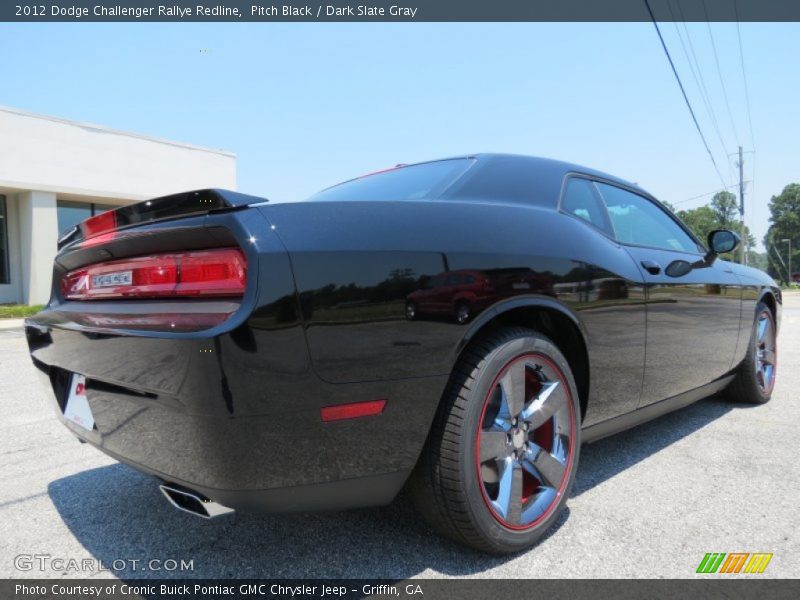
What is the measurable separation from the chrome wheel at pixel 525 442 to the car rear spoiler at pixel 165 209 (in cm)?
99

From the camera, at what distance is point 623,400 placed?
237 cm

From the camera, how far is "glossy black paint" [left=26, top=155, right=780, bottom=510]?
1353mm

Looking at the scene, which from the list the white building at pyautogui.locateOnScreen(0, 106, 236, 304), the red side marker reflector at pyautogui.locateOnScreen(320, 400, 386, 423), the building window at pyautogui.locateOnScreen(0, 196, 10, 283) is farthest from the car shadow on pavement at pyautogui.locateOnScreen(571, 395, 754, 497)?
the building window at pyautogui.locateOnScreen(0, 196, 10, 283)

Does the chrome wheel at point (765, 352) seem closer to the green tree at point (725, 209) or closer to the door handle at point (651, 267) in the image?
the door handle at point (651, 267)

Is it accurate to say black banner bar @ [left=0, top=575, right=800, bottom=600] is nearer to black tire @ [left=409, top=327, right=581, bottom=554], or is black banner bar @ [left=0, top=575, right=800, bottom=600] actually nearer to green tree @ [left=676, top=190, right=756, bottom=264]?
black tire @ [left=409, top=327, right=581, bottom=554]

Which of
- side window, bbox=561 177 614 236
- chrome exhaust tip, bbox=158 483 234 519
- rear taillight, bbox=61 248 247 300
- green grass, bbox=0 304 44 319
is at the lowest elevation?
green grass, bbox=0 304 44 319

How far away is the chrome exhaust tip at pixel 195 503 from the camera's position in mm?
1451

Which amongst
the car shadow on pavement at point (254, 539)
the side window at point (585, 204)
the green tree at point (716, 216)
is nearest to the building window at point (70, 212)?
the car shadow on pavement at point (254, 539)

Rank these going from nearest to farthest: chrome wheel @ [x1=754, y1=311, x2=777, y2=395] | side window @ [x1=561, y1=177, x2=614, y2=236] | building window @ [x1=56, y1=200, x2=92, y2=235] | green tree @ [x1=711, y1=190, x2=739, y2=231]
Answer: side window @ [x1=561, y1=177, x2=614, y2=236] < chrome wheel @ [x1=754, y1=311, x2=777, y2=395] < building window @ [x1=56, y1=200, x2=92, y2=235] < green tree @ [x1=711, y1=190, x2=739, y2=231]

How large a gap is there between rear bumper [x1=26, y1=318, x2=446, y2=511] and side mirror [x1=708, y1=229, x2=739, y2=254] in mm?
2665

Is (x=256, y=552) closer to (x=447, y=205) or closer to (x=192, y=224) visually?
(x=192, y=224)

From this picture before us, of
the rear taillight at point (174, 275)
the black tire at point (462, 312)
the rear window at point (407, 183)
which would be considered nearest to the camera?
the rear taillight at point (174, 275)

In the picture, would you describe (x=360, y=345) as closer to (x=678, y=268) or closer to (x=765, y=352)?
(x=678, y=268)

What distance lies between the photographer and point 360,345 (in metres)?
1.48
